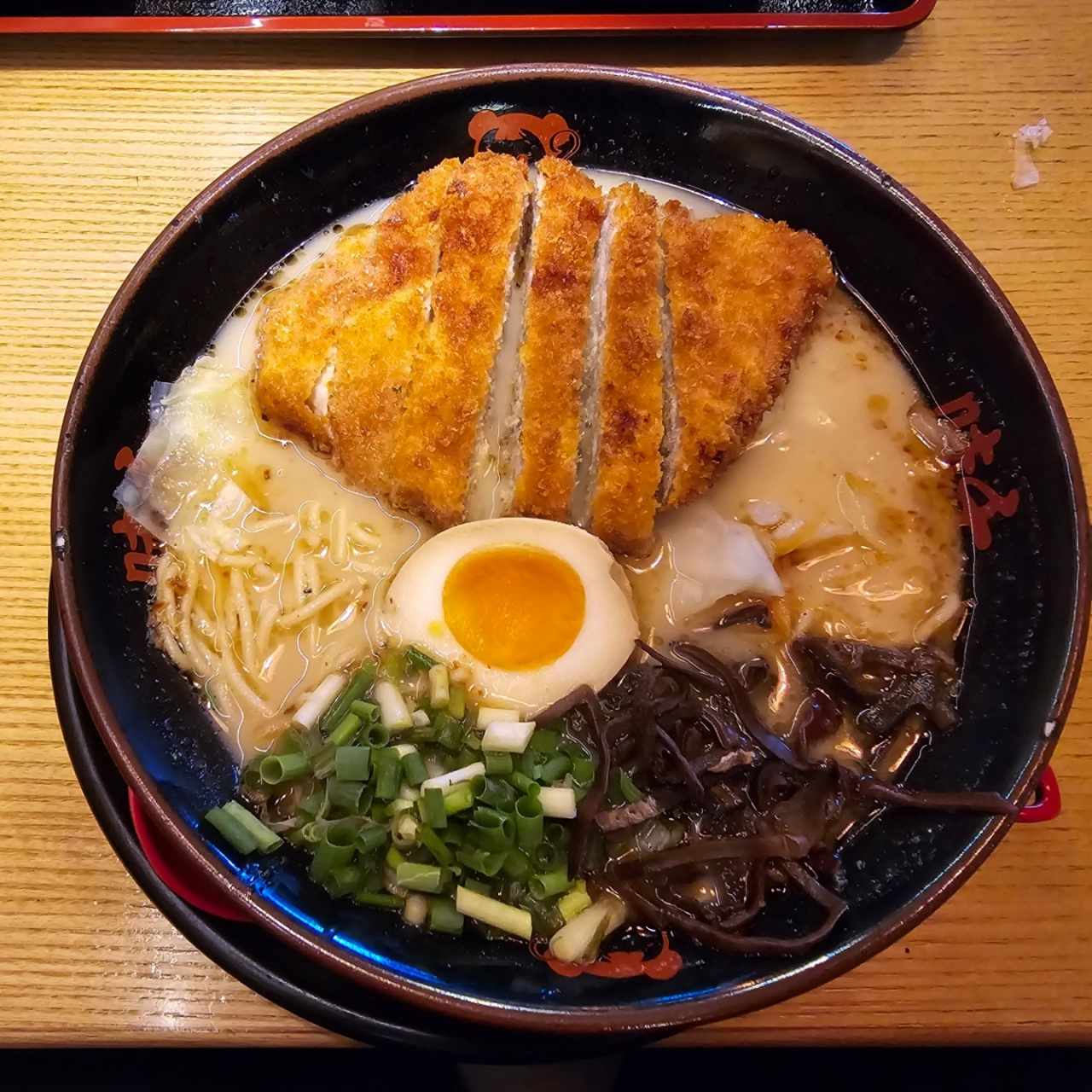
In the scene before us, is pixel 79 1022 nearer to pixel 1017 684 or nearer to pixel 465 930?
pixel 465 930

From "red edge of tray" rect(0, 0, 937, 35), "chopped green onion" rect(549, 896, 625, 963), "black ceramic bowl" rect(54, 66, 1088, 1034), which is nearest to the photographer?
"black ceramic bowl" rect(54, 66, 1088, 1034)

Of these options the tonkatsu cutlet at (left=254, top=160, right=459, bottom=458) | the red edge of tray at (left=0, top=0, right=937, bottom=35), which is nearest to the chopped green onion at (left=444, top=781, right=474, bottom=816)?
the tonkatsu cutlet at (left=254, top=160, right=459, bottom=458)

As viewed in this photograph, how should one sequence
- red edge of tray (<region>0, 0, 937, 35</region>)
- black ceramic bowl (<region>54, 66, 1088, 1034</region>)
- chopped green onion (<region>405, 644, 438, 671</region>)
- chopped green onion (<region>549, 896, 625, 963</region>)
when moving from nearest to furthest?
black ceramic bowl (<region>54, 66, 1088, 1034</region>) < chopped green onion (<region>549, 896, 625, 963</region>) < chopped green onion (<region>405, 644, 438, 671</region>) < red edge of tray (<region>0, 0, 937, 35</region>)

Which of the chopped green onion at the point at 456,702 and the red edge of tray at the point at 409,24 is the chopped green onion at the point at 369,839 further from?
the red edge of tray at the point at 409,24

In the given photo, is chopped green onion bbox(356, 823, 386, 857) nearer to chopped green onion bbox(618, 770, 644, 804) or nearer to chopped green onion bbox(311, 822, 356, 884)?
chopped green onion bbox(311, 822, 356, 884)

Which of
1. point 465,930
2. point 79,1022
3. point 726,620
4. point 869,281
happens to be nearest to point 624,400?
point 726,620

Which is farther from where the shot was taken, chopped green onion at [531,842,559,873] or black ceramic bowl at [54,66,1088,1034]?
chopped green onion at [531,842,559,873]

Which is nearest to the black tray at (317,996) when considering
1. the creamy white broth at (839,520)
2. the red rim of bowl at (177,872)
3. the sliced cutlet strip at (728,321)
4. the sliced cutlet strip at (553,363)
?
the red rim of bowl at (177,872)
